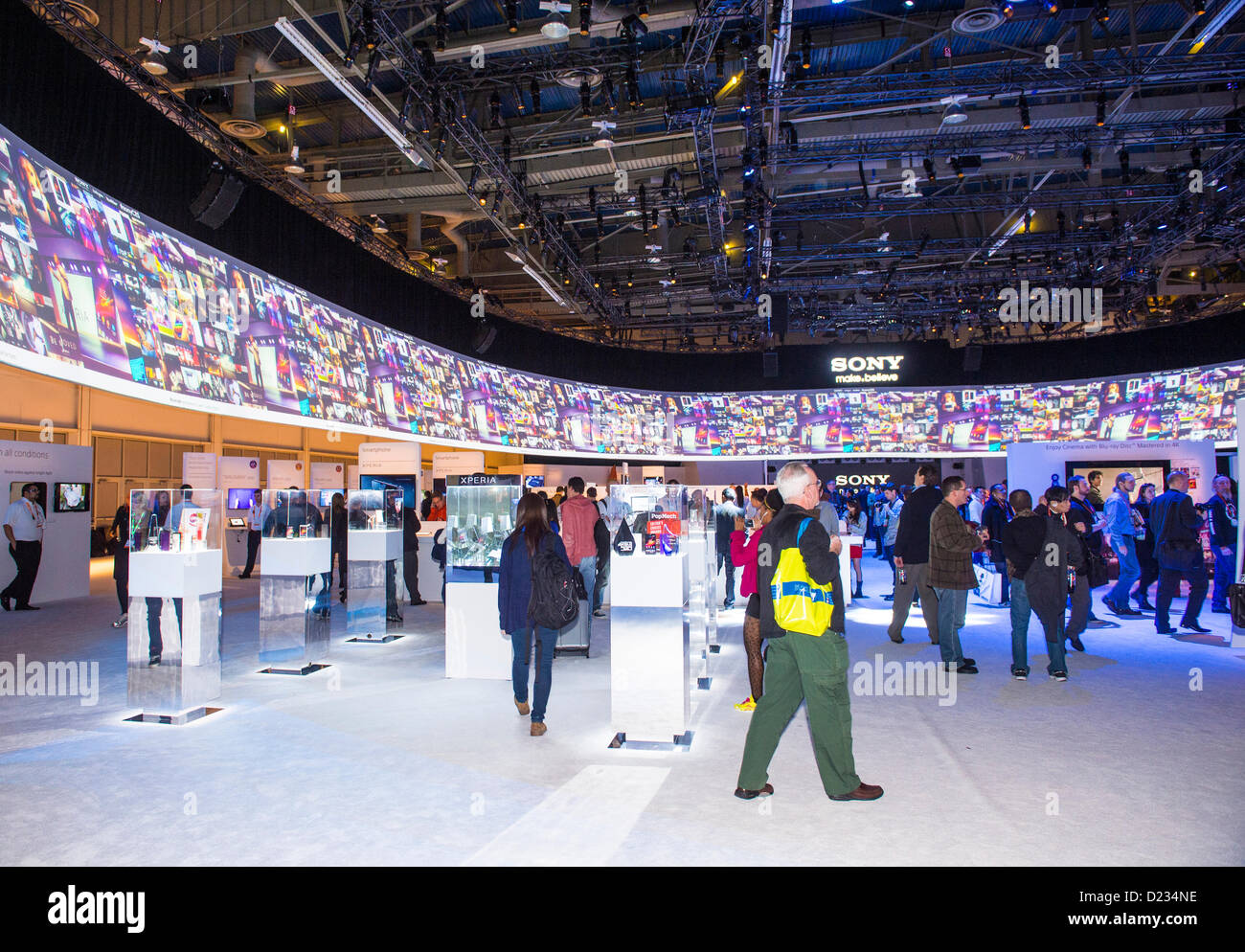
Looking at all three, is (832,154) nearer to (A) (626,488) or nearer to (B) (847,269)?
(B) (847,269)

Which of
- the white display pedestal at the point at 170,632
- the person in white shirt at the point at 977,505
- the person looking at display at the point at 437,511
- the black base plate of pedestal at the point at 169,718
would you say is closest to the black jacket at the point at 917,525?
the person in white shirt at the point at 977,505

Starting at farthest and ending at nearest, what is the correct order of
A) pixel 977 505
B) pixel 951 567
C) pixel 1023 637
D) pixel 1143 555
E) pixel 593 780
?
pixel 977 505, pixel 1143 555, pixel 951 567, pixel 1023 637, pixel 593 780

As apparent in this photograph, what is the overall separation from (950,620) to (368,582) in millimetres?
5911

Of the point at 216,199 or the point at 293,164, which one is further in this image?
the point at 293,164

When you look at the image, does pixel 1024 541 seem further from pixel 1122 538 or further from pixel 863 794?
pixel 1122 538

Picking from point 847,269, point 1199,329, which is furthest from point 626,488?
point 1199,329

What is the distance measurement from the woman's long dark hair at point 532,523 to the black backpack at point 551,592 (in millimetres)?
68

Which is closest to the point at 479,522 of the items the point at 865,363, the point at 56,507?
the point at 56,507

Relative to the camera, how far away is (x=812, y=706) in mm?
3492

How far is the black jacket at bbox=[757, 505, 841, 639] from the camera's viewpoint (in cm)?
339

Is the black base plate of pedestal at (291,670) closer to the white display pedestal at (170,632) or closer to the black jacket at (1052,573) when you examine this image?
the white display pedestal at (170,632)

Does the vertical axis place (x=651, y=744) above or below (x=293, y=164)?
below

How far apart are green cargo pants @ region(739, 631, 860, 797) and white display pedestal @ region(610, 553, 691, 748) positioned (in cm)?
96
